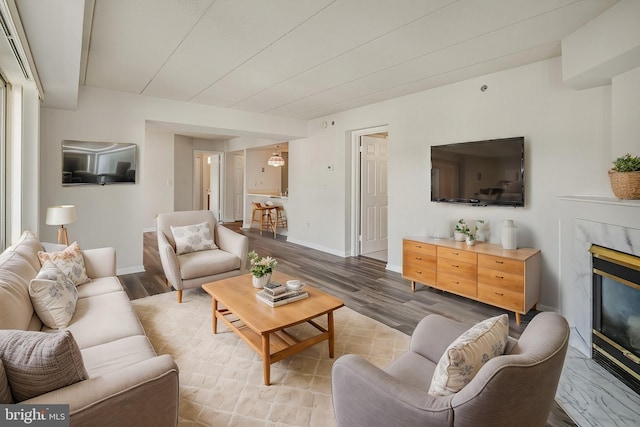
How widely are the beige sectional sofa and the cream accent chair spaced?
582 millimetres

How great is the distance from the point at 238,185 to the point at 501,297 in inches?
324

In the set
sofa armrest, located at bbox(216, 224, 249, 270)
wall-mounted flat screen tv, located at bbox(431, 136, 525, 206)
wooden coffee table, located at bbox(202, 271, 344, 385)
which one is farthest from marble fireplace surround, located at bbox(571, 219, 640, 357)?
sofa armrest, located at bbox(216, 224, 249, 270)

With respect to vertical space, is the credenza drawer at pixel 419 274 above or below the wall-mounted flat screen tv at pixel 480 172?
below

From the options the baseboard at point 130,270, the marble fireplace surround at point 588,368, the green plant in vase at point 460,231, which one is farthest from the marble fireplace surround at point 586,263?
the baseboard at point 130,270

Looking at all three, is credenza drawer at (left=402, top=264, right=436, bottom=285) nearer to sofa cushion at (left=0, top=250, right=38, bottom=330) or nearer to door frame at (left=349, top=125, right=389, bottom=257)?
door frame at (left=349, top=125, right=389, bottom=257)

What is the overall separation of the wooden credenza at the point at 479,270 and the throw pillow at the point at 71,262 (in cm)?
326

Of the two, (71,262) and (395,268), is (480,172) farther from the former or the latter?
(71,262)

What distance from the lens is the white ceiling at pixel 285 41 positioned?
2230 mm

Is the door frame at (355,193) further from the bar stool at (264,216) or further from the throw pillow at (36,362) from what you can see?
the throw pillow at (36,362)

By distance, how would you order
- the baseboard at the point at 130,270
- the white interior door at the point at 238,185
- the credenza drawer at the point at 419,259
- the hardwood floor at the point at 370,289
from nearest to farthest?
the hardwood floor at the point at 370,289
the credenza drawer at the point at 419,259
the baseboard at the point at 130,270
the white interior door at the point at 238,185

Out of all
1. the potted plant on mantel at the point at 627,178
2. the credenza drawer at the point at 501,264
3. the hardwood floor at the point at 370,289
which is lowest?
the hardwood floor at the point at 370,289

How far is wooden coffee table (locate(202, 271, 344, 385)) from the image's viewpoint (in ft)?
6.80

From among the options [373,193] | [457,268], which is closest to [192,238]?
[457,268]

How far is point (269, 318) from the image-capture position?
217 centimetres
